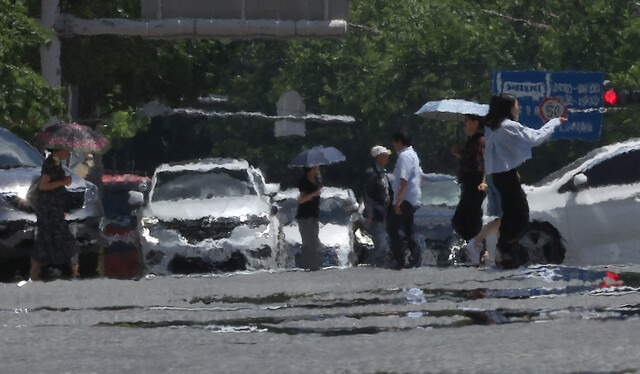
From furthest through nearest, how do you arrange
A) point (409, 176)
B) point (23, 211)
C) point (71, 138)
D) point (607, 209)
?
point (71, 138) → point (607, 209) → point (23, 211) → point (409, 176)

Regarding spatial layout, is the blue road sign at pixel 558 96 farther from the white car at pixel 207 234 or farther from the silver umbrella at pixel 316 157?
the white car at pixel 207 234

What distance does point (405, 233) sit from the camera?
661 inches

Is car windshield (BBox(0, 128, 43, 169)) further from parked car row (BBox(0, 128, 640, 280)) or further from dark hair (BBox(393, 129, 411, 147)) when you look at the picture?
dark hair (BBox(393, 129, 411, 147))

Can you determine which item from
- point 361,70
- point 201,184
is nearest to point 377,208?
point 201,184

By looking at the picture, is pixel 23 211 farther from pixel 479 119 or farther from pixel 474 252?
pixel 479 119

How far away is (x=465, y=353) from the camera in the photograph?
7746 millimetres

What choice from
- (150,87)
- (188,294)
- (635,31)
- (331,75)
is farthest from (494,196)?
(331,75)

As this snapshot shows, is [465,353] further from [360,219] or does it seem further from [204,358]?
[360,219]

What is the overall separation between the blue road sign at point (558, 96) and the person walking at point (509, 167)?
19921 millimetres

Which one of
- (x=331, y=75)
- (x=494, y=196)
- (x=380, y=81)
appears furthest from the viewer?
(x=331, y=75)

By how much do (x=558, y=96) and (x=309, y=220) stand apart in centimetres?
1779

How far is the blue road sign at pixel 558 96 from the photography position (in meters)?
34.1

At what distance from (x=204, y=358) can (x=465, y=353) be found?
122 cm

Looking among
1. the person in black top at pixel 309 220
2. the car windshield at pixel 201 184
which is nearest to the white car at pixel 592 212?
the person in black top at pixel 309 220
